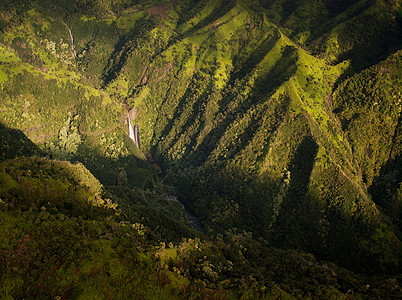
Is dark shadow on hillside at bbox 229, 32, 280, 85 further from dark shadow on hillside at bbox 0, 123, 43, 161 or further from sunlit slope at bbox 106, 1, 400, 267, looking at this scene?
dark shadow on hillside at bbox 0, 123, 43, 161

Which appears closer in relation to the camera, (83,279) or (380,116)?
(83,279)

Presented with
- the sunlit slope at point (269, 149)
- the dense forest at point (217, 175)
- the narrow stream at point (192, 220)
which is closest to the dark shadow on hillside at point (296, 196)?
the sunlit slope at point (269, 149)

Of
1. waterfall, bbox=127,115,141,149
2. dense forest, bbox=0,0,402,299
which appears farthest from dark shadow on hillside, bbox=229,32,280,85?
waterfall, bbox=127,115,141,149

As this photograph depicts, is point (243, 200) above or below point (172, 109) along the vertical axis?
below

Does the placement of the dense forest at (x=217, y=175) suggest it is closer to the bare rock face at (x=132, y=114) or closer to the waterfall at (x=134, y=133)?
the bare rock face at (x=132, y=114)

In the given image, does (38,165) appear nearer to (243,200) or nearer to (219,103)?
(243,200)

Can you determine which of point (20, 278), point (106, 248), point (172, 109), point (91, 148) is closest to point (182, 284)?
point (106, 248)

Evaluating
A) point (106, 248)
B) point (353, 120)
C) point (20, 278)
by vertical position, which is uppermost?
point (353, 120)

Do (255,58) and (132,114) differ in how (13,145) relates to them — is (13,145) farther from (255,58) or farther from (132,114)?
(255,58)
